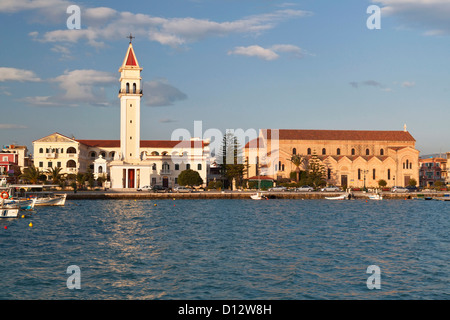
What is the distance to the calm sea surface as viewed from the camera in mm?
18266

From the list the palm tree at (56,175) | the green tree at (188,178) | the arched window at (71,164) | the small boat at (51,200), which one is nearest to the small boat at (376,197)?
the green tree at (188,178)

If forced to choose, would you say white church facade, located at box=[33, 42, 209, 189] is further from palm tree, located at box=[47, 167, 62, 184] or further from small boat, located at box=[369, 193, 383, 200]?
small boat, located at box=[369, 193, 383, 200]

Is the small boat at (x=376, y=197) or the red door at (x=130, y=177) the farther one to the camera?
the red door at (x=130, y=177)

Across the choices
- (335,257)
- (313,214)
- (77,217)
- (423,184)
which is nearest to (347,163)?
(423,184)

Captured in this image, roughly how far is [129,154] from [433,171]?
80.9 metres

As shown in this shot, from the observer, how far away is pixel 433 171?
4916 inches

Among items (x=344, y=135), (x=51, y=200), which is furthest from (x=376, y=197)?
(x=51, y=200)

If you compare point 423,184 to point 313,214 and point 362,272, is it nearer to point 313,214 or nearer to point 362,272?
point 313,214

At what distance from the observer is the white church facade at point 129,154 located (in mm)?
86000

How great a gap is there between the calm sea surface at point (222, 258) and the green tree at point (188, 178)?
143 feet

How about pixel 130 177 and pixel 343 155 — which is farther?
pixel 343 155

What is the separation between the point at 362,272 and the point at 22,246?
19318 millimetres

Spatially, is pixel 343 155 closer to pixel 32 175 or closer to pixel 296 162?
pixel 296 162

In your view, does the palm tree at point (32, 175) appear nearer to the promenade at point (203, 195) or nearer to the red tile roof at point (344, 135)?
the promenade at point (203, 195)
